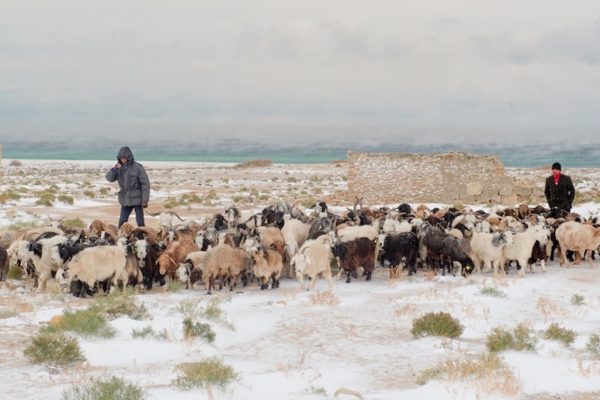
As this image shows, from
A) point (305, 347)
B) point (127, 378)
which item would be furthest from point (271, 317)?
point (127, 378)

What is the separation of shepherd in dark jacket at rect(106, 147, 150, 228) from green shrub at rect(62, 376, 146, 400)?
360 inches

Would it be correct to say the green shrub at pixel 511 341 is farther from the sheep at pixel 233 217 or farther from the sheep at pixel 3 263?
the sheep at pixel 3 263

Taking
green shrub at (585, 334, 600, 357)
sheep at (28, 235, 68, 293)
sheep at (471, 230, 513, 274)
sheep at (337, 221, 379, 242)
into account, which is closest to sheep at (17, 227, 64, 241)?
sheep at (28, 235, 68, 293)

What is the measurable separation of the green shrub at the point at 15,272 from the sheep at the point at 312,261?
511 cm

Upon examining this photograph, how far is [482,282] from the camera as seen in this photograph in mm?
11859

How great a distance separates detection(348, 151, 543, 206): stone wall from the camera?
30.0 m

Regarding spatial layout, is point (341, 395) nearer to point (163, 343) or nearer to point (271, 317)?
point (163, 343)

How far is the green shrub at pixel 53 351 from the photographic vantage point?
275 inches

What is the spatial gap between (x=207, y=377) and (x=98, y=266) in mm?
4890

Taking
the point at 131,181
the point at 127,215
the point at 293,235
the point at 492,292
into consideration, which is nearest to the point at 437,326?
the point at 492,292

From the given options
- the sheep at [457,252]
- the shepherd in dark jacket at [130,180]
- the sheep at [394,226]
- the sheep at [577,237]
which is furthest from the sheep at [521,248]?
the shepherd in dark jacket at [130,180]

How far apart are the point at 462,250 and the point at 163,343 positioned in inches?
261

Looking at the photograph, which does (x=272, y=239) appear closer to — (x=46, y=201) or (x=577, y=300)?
(x=577, y=300)

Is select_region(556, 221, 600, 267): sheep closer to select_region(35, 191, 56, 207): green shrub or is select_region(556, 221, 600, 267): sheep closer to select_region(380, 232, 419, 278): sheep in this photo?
select_region(380, 232, 419, 278): sheep
